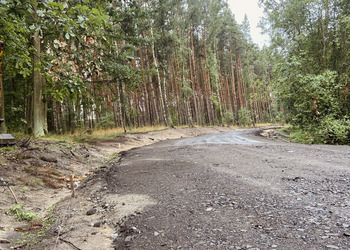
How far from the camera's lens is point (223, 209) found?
275 cm

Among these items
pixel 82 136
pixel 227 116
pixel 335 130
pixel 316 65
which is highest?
pixel 316 65

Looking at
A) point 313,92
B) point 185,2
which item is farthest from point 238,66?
point 313,92

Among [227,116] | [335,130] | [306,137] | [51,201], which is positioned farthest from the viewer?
[227,116]

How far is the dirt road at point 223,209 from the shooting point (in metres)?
2.05

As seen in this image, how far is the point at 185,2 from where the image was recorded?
25.3 m

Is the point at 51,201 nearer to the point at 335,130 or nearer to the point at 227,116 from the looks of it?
the point at 335,130

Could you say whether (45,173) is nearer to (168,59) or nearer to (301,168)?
(301,168)

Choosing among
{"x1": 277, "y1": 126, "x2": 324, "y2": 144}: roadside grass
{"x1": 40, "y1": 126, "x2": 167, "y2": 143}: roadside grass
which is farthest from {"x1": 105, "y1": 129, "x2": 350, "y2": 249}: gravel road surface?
{"x1": 277, "y1": 126, "x2": 324, "y2": 144}: roadside grass

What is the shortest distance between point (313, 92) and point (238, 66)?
2624 centimetres

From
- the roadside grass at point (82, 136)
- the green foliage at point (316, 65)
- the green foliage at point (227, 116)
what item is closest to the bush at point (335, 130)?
the green foliage at point (316, 65)

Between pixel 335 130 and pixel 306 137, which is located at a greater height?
pixel 335 130

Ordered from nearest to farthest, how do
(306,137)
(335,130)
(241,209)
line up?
(241,209)
(335,130)
(306,137)

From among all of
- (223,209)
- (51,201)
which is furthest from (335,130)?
(51,201)

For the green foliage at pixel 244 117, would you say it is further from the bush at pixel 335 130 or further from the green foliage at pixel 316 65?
the bush at pixel 335 130
